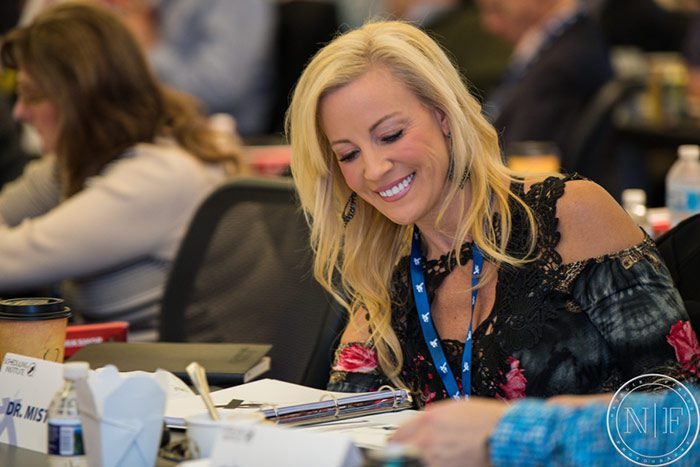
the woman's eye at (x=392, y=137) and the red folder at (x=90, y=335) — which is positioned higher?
the woman's eye at (x=392, y=137)

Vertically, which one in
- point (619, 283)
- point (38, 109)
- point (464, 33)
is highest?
point (464, 33)

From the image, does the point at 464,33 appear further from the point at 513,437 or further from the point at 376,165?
the point at 513,437

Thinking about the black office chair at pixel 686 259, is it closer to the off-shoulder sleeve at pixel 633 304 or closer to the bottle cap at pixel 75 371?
the off-shoulder sleeve at pixel 633 304

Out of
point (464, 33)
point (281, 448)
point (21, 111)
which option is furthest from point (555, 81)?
point (281, 448)

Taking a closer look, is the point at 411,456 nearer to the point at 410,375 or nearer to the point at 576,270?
the point at 576,270

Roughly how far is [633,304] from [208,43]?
5.25 meters

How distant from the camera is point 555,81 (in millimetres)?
5449

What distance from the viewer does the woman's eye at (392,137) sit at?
→ 7.13 ft

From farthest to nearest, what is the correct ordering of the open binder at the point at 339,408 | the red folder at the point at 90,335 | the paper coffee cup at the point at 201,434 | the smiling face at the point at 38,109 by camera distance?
the smiling face at the point at 38,109 → the red folder at the point at 90,335 → the open binder at the point at 339,408 → the paper coffee cup at the point at 201,434

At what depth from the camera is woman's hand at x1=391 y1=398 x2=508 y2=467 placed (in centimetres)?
149

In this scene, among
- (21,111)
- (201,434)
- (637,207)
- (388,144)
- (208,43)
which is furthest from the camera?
(208,43)

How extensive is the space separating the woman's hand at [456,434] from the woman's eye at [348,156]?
0.78 meters

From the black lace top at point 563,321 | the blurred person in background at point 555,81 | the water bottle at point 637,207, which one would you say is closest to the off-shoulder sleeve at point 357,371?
the black lace top at point 563,321

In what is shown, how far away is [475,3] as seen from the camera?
8.38m
